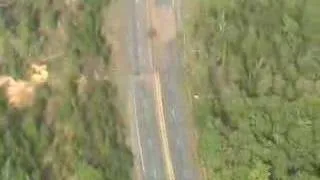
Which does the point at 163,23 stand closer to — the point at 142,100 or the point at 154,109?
the point at 142,100

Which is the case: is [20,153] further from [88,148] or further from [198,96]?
[198,96]

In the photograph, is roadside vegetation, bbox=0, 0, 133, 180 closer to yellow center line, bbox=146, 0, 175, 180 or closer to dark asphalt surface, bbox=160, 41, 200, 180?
yellow center line, bbox=146, 0, 175, 180

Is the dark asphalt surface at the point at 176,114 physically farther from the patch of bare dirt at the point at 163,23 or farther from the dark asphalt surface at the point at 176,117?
the patch of bare dirt at the point at 163,23

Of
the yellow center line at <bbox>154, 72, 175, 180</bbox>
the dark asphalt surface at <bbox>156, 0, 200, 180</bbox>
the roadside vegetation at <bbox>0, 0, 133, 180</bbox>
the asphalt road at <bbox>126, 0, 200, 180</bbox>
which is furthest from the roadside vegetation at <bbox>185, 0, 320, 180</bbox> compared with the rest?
the roadside vegetation at <bbox>0, 0, 133, 180</bbox>

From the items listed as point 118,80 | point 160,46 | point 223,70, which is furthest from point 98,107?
point 223,70

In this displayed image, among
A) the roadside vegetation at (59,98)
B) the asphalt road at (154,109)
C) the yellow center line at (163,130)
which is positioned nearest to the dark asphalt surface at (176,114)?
the asphalt road at (154,109)

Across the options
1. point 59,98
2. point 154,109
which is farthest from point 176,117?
point 59,98
